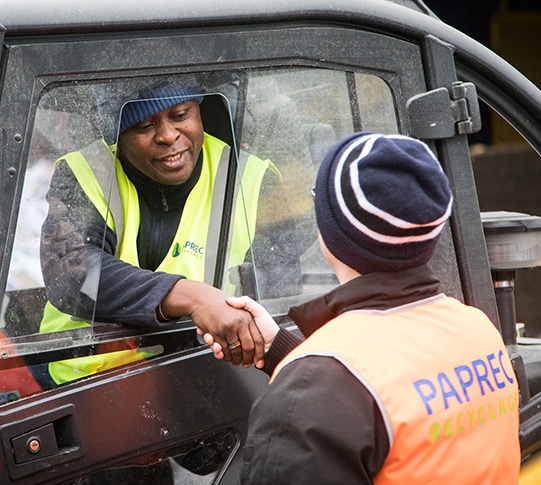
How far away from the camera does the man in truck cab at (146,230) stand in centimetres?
183

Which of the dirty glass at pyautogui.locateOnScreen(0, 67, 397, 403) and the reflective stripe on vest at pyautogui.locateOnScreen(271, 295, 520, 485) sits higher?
the dirty glass at pyautogui.locateOnScreen(0, 67, 397, 403)

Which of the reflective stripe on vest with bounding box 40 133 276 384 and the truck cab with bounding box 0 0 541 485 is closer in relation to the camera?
the truck cab with bounding box 0 0 541 485

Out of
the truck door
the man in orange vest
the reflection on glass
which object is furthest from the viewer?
the reflection on glass

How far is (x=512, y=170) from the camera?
24.7ft

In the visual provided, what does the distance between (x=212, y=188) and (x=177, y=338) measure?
1.10ft

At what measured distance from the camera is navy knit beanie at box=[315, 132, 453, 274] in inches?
58.2

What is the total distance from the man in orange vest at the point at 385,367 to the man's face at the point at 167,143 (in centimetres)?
52

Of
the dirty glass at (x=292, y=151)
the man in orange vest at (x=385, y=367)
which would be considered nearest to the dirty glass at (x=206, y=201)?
the dirty glass at (x=292, y=151)

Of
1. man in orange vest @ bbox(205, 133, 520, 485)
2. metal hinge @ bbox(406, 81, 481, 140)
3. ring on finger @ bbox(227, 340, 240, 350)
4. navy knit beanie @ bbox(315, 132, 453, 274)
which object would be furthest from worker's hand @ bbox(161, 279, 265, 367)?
metal hinge @ bbox(406, 81, 481, 140)

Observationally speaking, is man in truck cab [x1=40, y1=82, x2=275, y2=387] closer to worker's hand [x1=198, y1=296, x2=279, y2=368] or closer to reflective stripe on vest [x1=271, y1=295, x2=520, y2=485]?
worker's hand [x1=198, y1=296, x2=279, y2=368]

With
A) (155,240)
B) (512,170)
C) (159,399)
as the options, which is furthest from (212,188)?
(512,170)

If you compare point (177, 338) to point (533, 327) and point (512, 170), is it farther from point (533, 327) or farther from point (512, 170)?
point (512, 170)

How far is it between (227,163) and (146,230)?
22 cm

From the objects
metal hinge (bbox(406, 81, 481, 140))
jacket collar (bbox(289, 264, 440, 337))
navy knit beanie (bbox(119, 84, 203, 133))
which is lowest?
jacket collar (bbox(289, 264, 440, 337))
